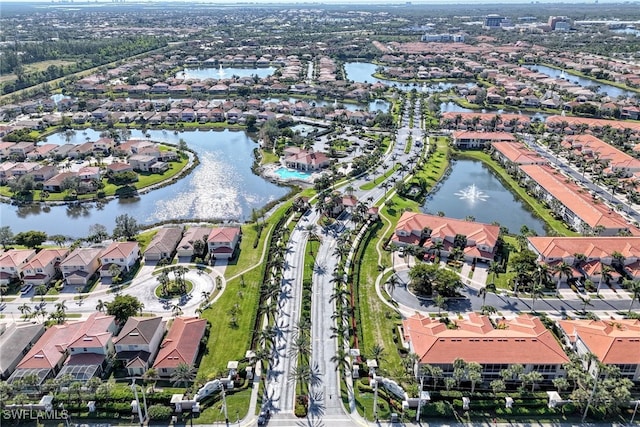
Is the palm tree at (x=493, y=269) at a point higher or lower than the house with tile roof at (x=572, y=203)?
lower

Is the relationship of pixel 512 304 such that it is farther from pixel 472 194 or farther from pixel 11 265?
pixel 11 265

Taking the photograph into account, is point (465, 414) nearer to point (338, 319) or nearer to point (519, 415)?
point (519, 415)

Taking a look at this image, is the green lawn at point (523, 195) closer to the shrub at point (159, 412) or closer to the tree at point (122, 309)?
the shrub at point (159, 412)

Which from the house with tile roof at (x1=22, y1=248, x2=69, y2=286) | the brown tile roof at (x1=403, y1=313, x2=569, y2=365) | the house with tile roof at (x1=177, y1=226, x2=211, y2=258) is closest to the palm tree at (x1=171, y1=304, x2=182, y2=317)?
the house with tile roof at (x1=177, y1=226, x2=211, y2=258)

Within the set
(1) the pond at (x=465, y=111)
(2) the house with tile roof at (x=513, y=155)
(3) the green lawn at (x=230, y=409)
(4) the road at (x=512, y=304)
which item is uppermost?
(1) the pond at (x=465, y=111)

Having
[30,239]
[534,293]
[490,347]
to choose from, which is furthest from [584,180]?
[30,239]

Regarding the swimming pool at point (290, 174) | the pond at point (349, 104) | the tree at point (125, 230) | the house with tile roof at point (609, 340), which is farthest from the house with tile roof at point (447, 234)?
the pond at point (349, 104)
